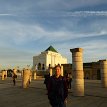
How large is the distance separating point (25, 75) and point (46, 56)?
79.1 m

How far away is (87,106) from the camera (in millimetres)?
12820

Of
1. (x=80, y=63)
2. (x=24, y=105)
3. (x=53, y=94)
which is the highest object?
(x=80, y=63)

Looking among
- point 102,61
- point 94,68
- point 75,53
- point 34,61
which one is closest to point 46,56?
point 34,61

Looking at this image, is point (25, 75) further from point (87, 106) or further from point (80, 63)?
point (87, 106)

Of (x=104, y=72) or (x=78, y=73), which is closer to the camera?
(x=78, y=73)

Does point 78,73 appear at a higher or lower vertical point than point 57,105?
higher

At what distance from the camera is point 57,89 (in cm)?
739

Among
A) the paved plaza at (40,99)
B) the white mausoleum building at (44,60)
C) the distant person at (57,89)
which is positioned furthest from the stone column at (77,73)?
the white mausoleum building at (44,60)

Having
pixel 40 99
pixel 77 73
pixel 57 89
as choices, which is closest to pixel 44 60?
pixel 77 73

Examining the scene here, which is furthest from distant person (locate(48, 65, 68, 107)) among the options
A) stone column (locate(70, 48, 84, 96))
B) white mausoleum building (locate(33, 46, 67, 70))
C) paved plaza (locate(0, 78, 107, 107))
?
white mausoleum building (locate(33, 46, 67, 70))

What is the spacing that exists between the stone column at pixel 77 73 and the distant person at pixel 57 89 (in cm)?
1055

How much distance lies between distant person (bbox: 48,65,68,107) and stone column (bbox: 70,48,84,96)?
10.6 metres

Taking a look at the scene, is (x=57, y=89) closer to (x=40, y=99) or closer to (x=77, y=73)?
(x=40, y=99)

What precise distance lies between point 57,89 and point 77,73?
10901mm
